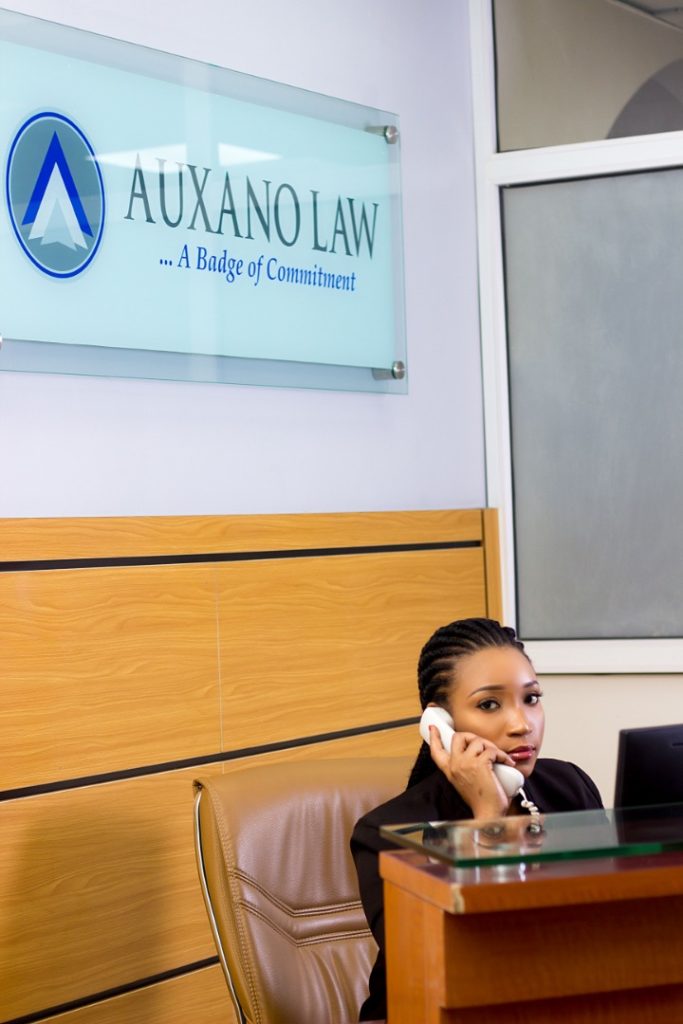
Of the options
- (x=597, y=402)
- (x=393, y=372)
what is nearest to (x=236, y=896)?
(x=393, y=372)

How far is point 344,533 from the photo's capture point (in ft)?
11.0

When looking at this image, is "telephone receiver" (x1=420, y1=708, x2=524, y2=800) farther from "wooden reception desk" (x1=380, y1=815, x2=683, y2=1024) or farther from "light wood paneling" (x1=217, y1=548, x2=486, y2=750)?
"light wood paneling" (x1=217, y1=548, x2=486, y2=750)

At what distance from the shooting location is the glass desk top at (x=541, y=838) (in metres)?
1.21

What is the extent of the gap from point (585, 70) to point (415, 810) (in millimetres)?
2649

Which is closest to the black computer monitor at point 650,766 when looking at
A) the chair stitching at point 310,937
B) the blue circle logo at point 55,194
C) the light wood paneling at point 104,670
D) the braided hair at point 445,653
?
the braided hair at point 445,653

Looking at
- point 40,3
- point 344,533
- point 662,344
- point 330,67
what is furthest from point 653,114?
point 40,3

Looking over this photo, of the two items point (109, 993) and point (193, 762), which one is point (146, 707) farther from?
point (109, 993)

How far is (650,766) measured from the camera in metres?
1.66

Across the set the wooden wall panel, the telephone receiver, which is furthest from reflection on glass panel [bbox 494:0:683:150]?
the telephone receiver

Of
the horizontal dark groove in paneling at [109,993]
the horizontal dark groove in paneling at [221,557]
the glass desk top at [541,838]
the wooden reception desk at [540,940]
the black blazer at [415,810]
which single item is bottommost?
the horizontal dark groove in paneling at [109,993]

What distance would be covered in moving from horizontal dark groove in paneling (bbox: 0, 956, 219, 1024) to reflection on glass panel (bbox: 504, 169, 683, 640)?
4.83ft

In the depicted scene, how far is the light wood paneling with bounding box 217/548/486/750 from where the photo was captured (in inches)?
121

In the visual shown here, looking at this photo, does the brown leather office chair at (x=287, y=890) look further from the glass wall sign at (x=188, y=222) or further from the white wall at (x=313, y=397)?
the glass wall sign at (x=188, y=222)

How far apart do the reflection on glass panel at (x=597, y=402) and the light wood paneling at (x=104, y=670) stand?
4.26 ft
